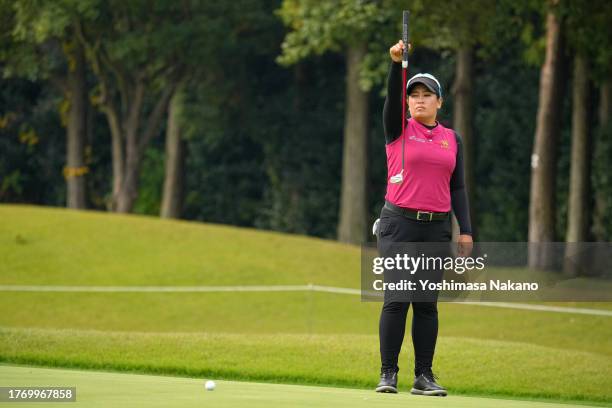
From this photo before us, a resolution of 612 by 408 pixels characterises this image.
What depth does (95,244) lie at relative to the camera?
84.1 ft

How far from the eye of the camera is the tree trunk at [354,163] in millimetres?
31016

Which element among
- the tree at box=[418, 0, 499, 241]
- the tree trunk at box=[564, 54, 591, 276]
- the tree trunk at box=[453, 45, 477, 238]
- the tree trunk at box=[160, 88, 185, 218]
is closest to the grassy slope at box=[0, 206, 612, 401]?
the tree trunk at box=[453, 45, 477, 238]

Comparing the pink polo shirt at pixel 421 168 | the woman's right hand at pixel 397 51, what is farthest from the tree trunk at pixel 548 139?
the woman's right hand at pixel 397 51

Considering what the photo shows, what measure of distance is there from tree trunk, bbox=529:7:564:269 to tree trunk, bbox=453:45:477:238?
9.29 feet

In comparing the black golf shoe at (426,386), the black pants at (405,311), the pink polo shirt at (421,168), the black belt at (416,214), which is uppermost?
the pink polo shirt at (421,168)

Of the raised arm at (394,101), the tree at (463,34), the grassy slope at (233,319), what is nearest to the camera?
the raised arm at (394,101)

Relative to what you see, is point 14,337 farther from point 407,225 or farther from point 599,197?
point 599,197

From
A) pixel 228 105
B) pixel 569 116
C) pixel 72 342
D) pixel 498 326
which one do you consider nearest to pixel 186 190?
pixel 228 105

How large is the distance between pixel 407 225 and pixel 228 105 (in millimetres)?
27227

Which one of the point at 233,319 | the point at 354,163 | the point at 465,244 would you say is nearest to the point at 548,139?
the point at 233,319

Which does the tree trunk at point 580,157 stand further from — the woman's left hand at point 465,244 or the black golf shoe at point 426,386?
the black golf shoe at point 426,386

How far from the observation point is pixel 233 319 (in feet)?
72.7

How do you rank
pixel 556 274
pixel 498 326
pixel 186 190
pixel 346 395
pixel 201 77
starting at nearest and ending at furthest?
pixel 346 395 → pixel 556 274 → pixel 498 326 → pixel 201 77 → pixel 186 190

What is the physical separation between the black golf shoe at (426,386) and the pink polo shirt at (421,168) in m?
1.10
